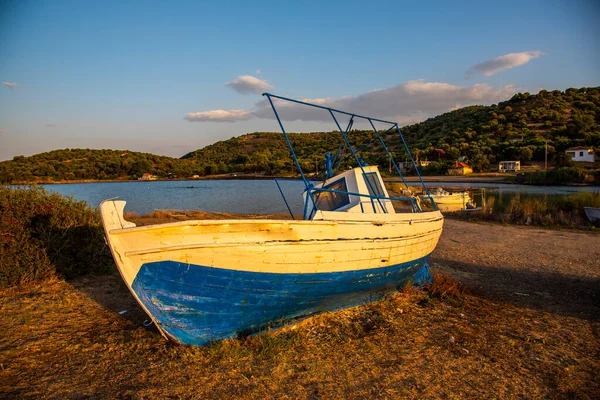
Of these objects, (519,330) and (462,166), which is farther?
(462,166)

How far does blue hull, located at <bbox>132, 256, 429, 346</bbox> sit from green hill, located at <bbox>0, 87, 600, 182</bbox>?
4810 centimetres

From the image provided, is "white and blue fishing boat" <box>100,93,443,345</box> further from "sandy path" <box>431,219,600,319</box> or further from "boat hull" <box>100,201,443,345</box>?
"sandy path" <box>431,219,600,319</box>

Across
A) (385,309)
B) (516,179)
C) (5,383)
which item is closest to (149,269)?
(5,383)

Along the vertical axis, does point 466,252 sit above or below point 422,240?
below

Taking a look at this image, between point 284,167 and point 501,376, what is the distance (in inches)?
2610

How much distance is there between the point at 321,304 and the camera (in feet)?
15.9

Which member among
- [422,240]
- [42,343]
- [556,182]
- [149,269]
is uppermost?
[149,269]

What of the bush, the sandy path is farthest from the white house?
the bush

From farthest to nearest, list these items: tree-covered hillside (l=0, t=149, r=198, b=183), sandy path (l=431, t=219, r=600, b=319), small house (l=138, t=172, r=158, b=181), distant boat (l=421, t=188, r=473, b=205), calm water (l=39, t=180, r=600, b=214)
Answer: small house (l=138, t=172, r=158, b=181), tree-covered hillside (l=0, t=149, r=198, b=183), calm water (l=39, t=180, r=600, b=214), distant boat (l=421, t=188, r=473, b=205), sandy path (l=431, t=219, r=600, b=319)

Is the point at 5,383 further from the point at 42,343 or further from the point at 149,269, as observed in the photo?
the point at 149,269

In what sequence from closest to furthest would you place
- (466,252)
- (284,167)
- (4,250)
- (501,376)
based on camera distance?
(501,376) < (4,250) < (466,252) < (284,167)

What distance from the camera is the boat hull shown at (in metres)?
3.61

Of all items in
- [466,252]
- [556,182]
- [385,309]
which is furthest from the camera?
[556,182]

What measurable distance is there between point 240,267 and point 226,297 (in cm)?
43
